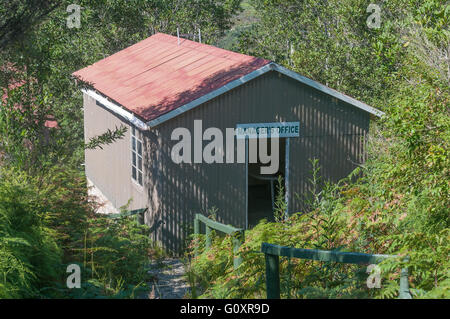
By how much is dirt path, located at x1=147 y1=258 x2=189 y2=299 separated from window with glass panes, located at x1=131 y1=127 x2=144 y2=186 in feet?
Answer: 9.98

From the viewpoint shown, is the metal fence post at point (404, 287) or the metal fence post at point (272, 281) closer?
the metal fence post at point (404, 287)

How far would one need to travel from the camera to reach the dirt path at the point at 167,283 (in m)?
7.93

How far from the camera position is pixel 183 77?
1395 centimetres

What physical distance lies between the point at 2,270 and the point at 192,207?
676 cm

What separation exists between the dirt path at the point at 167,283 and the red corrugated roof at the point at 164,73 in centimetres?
300

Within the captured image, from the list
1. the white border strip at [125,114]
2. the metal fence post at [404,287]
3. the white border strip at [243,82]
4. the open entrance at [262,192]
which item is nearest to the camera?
the metal fence post at [404,287]

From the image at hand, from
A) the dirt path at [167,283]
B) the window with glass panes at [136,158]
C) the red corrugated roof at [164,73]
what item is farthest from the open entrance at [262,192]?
the dirt path at [167,283]

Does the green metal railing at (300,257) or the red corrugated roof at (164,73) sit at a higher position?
the red corrugated roof at (164,73)

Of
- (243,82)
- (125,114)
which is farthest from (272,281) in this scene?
(125,114)

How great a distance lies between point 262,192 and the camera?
55.6ft

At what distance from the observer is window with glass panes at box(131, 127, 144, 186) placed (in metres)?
13.4

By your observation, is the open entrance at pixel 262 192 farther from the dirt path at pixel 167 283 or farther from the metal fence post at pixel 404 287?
the metal fence post at pixel 404 287

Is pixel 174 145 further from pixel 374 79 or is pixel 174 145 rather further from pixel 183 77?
pixel 374 79
